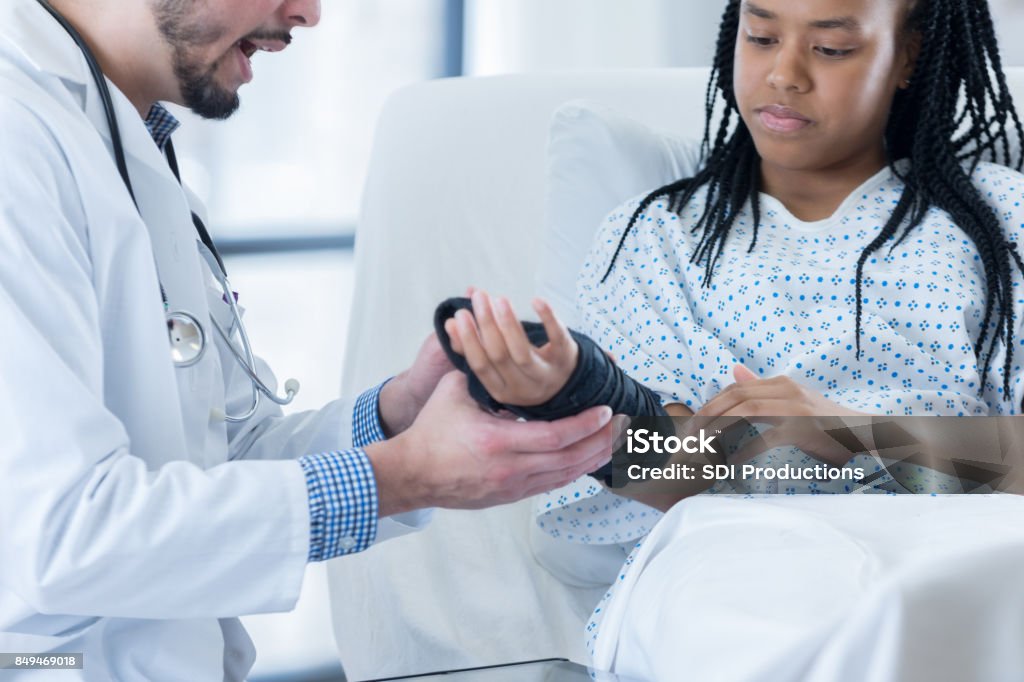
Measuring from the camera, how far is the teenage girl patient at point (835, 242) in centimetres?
106

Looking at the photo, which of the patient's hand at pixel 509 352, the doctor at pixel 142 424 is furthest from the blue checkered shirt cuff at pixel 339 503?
the patient's hand at pixel 509 352

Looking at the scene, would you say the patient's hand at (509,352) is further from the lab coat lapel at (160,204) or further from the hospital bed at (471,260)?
the hospital bed at (471,260)

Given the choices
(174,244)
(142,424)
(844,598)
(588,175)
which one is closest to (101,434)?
(142,424)

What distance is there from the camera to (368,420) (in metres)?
1.01

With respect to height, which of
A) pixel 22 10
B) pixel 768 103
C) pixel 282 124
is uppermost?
pixel 22 10

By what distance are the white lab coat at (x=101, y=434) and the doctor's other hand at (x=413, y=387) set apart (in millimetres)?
185

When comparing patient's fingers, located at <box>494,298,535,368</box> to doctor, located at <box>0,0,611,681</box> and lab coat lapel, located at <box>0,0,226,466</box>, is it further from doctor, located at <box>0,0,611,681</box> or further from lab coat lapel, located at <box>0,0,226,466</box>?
lab coat lapel, located at <box>0,0,226,466</box>

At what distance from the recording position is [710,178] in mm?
1270

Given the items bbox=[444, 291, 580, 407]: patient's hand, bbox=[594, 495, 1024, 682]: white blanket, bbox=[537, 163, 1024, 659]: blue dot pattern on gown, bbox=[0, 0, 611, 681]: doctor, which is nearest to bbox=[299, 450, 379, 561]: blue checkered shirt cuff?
bbox=[0, 0, 611, 681]: doctor

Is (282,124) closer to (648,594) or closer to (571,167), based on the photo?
(571,167)

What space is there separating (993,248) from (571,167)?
49cm

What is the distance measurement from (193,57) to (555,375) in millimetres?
402

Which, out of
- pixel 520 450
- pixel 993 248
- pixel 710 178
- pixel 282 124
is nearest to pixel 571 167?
pixel 710 178

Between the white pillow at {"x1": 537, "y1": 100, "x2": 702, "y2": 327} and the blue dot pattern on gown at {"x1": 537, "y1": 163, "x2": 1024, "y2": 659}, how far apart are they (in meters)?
0.15
